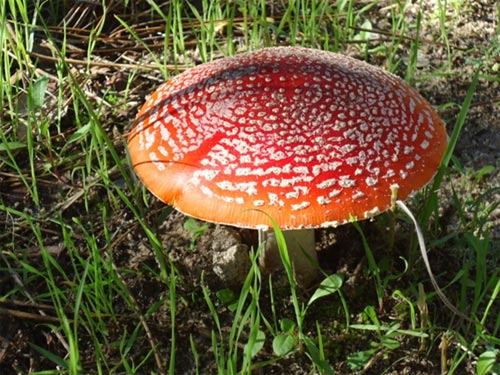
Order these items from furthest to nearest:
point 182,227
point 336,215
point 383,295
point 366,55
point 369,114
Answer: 1. point 366,55
2. point 182,227
3. point 383,295
4. point 369,114
5. point 336,215

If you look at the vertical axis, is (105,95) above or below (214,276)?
above

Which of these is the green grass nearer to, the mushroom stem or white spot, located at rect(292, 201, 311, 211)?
the mushroom stem

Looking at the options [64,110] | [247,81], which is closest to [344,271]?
[247,81]

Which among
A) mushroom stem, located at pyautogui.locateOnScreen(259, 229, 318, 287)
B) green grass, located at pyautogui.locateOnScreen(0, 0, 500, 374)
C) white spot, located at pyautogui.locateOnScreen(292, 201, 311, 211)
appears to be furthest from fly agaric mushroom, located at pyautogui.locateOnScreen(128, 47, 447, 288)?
mushroom stem, located at pyautogui.locateOnScreen(259, 229, 318, 287)

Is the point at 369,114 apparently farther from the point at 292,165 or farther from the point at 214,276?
the point at 214,276

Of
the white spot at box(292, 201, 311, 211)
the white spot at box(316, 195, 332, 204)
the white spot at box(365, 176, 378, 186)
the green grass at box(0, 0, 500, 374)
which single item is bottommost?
the green grass at box(0, 0, 500, 374)
